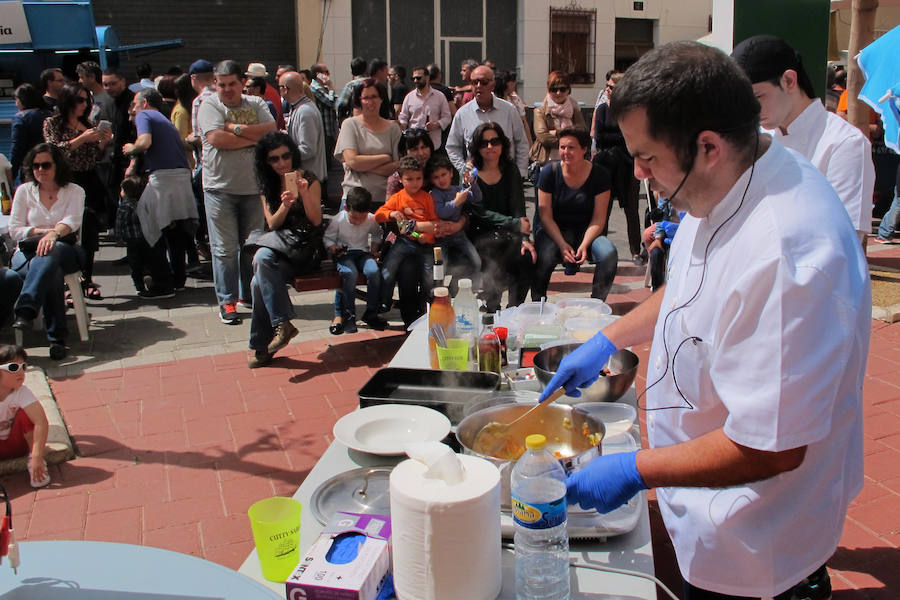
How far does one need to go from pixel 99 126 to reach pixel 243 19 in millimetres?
9900

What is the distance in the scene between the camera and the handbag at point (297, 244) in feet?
17.1

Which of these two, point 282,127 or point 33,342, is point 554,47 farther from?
point 33,342

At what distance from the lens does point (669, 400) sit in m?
1.72

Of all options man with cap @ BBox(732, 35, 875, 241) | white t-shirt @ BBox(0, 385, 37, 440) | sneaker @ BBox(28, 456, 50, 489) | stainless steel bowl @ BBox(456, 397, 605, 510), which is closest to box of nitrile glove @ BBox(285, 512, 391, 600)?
stainless steel bowl @ BBox(456, 397, 605, 510)

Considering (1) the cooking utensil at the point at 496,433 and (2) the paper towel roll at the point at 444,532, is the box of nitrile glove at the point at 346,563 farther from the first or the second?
(1) the cooking utensil at the point at 496,433

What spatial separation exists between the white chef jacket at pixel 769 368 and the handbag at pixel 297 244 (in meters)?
3.80

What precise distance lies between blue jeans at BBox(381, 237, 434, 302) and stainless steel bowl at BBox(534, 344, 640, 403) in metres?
2.94

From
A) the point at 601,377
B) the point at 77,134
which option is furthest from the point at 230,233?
the point at 601,377

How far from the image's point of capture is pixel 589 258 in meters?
5.90

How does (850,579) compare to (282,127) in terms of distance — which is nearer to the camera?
(850,579)

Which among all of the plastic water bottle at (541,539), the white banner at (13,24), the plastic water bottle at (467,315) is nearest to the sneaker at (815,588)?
the plastic water bottle at (541,539)

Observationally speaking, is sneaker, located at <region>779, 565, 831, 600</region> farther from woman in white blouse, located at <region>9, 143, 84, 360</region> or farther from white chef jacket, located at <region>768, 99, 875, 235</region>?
woman in white blouse, located at <region>9, 143, 84, 360</region>

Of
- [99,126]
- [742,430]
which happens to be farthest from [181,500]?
[99,126]

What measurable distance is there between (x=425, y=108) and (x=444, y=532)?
8410mm
